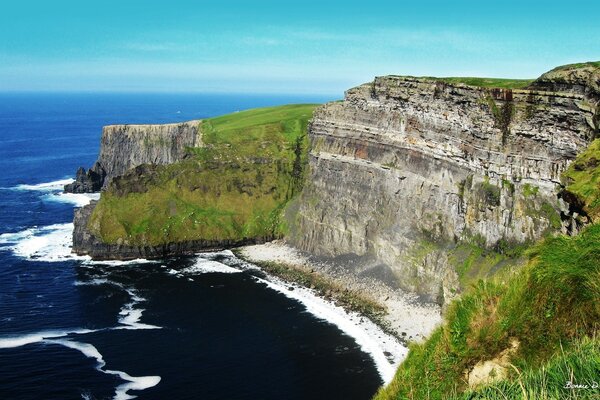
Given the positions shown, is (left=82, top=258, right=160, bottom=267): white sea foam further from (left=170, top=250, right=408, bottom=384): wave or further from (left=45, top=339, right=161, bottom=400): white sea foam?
(left=45, top=339, right=161, bottom=400): white sea foam

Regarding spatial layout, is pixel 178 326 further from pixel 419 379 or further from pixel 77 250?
pixel 419 379

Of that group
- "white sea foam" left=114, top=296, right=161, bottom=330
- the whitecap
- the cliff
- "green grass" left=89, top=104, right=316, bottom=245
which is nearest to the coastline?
the whitecap

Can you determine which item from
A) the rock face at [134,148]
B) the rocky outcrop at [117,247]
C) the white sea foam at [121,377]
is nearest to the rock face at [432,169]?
the rocky outcrop at [117,247]

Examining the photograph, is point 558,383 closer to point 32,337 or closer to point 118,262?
point 32,337

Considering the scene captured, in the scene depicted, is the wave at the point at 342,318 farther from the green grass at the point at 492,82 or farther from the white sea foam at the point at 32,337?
the green grass at the point at 492,82

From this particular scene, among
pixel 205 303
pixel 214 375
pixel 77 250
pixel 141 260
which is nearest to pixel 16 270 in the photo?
pixel 77 250
